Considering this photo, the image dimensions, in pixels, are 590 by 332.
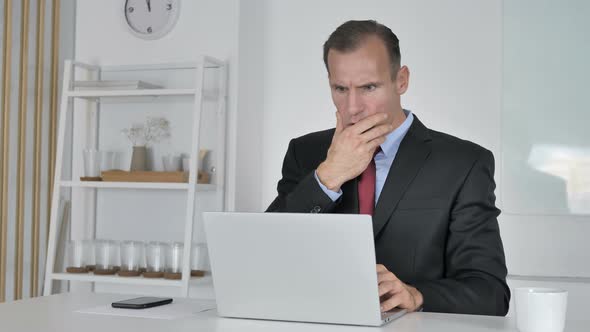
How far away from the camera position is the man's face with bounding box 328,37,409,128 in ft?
6.92

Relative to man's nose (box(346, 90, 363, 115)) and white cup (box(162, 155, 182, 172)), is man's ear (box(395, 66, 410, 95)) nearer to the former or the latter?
man's nose (box(346, 90, 363, 115))

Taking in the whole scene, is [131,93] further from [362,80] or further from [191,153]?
[362,80]

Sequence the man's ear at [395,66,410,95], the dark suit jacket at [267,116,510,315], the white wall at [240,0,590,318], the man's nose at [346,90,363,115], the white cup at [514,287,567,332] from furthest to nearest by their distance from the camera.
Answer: the white wall at [240,0,590,318], the man's ear at [395,66,410,95], the man's nose at [346,90,363,115], the dark suit jacket at [267,116,510,315], the white cup at [514,287,567,332]

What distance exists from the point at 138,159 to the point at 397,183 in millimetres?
2006

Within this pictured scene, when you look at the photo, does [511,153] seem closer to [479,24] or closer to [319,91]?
[479,24]

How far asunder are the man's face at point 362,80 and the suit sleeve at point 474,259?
32 centimetres

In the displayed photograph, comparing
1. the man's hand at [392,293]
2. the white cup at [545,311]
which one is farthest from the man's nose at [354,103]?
the white cup at [545,311]

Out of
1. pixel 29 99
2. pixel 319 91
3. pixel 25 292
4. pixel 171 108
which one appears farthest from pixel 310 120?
pixel 25 292

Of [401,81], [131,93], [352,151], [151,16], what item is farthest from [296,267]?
[151,16]

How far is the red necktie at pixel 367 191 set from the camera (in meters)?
2.17

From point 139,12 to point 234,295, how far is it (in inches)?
106

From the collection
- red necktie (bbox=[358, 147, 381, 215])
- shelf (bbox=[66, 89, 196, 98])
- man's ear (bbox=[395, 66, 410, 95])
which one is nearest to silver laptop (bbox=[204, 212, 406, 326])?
red necktie (bbox=[358, 147, 381, 215])

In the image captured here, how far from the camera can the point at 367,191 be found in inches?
85.6

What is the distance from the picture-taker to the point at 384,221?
82.0 inches
